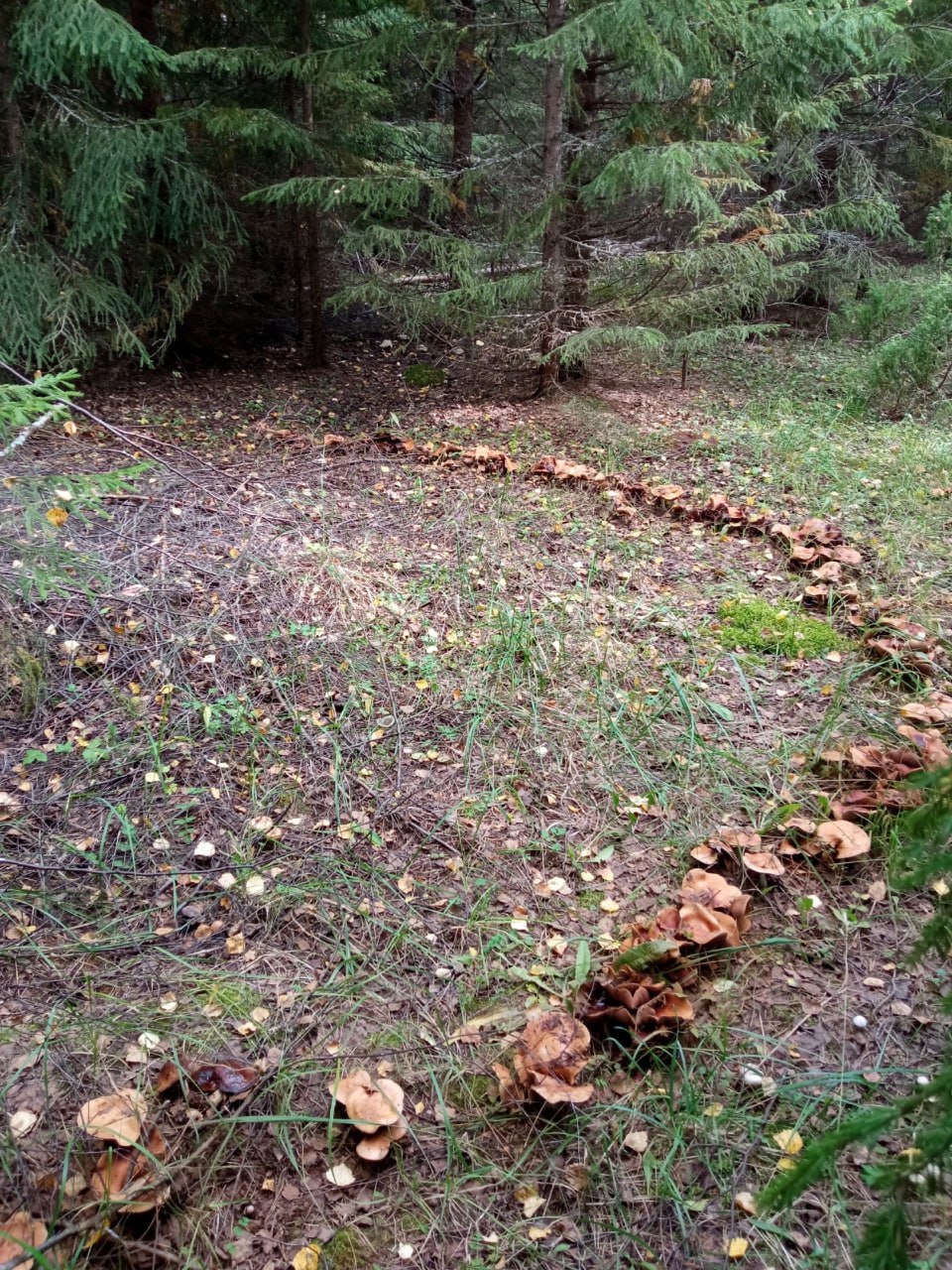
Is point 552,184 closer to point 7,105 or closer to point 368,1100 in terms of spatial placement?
point 7,105

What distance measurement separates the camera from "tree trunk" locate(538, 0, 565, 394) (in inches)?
259

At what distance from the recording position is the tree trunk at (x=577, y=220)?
7121 millimetres

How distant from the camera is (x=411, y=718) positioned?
3.45 metres

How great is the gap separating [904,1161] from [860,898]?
1.54m

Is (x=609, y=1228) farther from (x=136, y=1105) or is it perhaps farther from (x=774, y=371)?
(x=774, y=371)

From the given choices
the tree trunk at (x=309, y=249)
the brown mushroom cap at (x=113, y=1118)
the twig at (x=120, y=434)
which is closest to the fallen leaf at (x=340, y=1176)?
the brown mushroom cap at (x=113, y=1118)

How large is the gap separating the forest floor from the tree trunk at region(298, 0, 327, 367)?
440cm

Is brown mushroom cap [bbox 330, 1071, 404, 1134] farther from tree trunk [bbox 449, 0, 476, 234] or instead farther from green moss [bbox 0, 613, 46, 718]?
tree trunk [bbox 449, 0, 476, 234]

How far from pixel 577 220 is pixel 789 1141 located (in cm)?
742

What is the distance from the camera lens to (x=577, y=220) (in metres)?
7.27

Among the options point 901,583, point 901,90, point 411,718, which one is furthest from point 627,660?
point 901,90

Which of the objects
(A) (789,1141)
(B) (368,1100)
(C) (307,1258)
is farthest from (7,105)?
(A) (789,1141)

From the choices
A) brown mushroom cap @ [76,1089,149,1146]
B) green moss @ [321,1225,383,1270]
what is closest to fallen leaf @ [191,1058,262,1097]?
brown mushroom cap @ [76,1089,149,1146]

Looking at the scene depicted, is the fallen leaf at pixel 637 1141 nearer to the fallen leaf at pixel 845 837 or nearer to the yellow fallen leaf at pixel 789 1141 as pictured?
the yellow fallen leaf at pixel 789 1141
